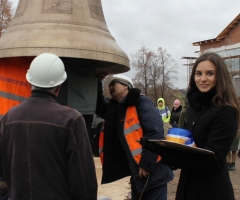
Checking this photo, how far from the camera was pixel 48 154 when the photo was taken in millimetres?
2139

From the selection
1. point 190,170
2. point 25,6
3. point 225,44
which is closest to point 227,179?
point 190,170

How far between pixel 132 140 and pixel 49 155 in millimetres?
1595

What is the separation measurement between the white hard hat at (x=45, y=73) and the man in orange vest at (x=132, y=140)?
1.45 meters

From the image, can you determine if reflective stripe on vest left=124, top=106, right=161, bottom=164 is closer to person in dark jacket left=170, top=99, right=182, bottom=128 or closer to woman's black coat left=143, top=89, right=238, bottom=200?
woman's black coat left=143, top=89, right=238, bottom=200

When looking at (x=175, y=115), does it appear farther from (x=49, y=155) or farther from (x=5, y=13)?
(x=5, y=13)

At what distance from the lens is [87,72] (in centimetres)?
329

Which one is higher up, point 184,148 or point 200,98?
point 200,98

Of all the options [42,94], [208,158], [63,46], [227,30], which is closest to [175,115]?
[63,46]

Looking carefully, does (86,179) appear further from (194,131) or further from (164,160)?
(194,131)

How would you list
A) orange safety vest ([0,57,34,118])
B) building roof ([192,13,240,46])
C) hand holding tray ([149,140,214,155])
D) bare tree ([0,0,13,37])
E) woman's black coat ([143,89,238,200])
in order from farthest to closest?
1. building roof ([192,13,240,46])
2. bare tree ([0,0,13,37])
3. orange safety vest ([0,57,34,118])
4. woman's black coat ([143,89,238,200])
5. hand holding tray ([149,140,214,155])

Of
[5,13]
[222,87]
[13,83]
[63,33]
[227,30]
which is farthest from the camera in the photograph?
[227,30]

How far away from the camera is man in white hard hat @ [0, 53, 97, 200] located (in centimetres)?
215

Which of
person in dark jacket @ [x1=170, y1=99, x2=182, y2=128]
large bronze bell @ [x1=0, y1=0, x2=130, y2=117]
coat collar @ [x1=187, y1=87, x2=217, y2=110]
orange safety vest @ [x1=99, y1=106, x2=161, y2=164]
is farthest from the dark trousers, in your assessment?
person in dark jacket @ [x1=170, y1=99, x2=182, y2=128]

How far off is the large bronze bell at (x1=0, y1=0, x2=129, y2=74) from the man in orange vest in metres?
0.51
